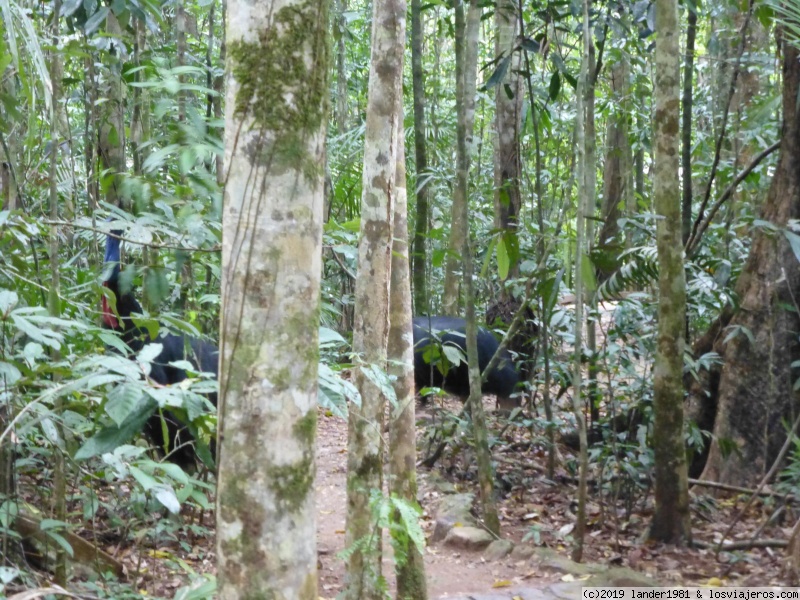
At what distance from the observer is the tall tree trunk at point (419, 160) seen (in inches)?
241

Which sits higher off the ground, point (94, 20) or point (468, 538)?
point (94, 20)

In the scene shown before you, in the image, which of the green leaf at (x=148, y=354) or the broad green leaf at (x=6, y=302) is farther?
the broad green leaf at (x=6, y=302)

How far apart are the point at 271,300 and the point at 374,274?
1.37m

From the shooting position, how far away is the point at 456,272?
8578 mm

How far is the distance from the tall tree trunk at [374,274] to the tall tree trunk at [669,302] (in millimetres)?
1633

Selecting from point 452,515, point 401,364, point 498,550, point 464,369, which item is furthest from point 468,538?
point 464,369

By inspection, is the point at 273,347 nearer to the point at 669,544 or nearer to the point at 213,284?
the point at 669,544

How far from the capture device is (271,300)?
1.82 metres

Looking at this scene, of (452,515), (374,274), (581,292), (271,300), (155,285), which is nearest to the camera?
(271,300)

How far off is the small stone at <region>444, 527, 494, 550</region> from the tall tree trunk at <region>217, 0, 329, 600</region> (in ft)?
10.0

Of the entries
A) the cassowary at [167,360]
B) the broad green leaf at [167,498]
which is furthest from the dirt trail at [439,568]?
the broad green leaf at [167,498]

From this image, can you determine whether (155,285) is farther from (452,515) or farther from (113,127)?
(452,515)

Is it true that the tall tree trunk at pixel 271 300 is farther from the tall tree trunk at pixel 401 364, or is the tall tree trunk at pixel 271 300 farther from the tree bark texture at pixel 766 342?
the tree bark texture at pixel 766 342

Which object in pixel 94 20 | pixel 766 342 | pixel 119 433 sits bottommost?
pixel 766 342
